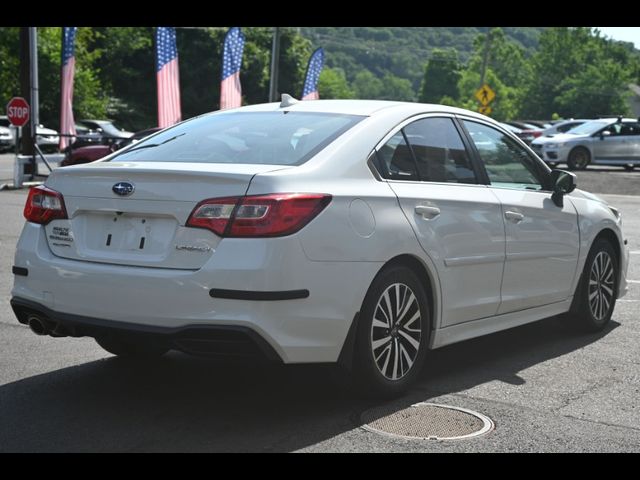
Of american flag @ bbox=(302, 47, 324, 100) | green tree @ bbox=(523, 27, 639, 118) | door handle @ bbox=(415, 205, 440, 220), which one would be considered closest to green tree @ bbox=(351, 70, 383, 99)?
green tree @ bbox=(523, 27, 639, 118)

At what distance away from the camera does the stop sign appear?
23516 mm

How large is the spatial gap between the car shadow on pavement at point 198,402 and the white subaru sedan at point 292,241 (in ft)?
0.80

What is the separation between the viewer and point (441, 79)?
17588 cm

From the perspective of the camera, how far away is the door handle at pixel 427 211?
553cm

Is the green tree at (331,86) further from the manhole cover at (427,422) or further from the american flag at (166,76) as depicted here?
the manhole cover at (427,422)

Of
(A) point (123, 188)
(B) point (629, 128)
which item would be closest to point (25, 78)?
(B) point (629, 128)

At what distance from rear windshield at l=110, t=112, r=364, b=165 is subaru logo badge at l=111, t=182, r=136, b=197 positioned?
15.9 inches

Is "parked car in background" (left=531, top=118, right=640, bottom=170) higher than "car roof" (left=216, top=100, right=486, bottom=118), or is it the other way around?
"car roof" (left=216, top=100, right=486, bottom=118)

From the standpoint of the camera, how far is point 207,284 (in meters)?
4.71

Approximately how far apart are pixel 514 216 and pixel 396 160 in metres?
1.09

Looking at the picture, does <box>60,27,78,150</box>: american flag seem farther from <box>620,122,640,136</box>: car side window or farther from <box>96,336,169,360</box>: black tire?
<box>96,336,169,360</box>: black tire

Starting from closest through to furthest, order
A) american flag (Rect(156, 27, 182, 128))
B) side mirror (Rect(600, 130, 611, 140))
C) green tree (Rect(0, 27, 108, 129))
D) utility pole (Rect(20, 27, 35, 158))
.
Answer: utility pole (Rect(20, 27, 35, 158)), american flag (Rect(156, 27, 182, 128)), side mirror (Rect(600, 130, 611, 140)), green tree (Rect(0, 27, 108, 129))
